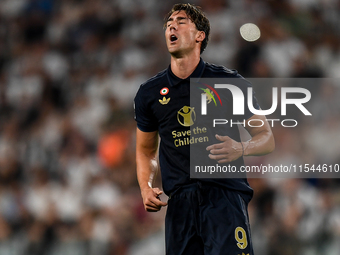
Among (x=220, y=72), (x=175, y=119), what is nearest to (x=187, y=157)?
(x=175, y=119)

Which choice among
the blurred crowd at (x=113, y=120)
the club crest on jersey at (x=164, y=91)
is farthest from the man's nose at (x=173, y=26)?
the blurred crowd at (x=113, y=120)

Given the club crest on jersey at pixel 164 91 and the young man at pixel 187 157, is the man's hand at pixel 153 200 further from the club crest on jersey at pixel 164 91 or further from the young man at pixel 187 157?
the club crest on jersey at pixel 164 91

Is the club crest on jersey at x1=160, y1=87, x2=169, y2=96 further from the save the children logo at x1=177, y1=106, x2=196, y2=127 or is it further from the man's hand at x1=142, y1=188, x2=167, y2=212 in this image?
the man's hand at x1=142, y1=188, x2=167, y2=212

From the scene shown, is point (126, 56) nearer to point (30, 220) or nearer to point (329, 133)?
point (30, 220)

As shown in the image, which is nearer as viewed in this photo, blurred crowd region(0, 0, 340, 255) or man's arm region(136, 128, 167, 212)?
man's arm region(136, 128, 167, 212)

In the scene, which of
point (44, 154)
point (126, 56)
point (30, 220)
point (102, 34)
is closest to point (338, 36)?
point (126, 56)

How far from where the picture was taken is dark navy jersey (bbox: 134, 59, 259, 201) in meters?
2.92

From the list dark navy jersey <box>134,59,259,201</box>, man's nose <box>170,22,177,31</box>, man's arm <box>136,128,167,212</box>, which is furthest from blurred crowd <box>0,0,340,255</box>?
man's nose <box>170,22,177,31</box>

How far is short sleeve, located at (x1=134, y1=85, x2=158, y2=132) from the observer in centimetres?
314

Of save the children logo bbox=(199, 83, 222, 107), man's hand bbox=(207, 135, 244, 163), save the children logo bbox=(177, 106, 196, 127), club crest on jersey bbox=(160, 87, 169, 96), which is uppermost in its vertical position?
club crest on jersey bbox=(160, 87, 169, 96)

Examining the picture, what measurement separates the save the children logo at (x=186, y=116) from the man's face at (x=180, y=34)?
16.8 inches

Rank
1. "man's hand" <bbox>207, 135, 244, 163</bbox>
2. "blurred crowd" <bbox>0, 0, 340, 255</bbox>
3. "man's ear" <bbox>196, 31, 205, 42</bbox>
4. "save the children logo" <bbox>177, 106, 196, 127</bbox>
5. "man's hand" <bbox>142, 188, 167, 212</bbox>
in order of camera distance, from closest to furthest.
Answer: "man's hand" <bbox>207, 135, 244, 163</bbox> → "man's hand" <bbox>142, 188, 167, 212</bbox> → "save the children logo" <bbox>177, 106, 196, 127</bbox> → "man's ear" <bbox>196, 31, 205, 42</bbox> → "blurred crowd" <bbox>0, 0, 340, 255</bbox>

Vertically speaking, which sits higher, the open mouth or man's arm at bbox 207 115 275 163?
the open mouth

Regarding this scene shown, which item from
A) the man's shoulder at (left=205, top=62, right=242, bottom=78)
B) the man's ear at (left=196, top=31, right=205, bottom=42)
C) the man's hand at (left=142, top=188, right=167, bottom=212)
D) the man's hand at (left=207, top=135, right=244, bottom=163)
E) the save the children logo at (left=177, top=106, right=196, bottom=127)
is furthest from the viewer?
the man's ear at (left=196, top=31, right=205, bottom=42)
